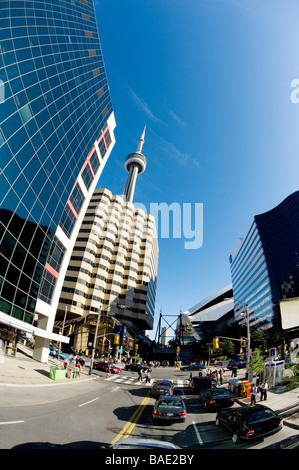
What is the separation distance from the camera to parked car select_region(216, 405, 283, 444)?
932 centimetres

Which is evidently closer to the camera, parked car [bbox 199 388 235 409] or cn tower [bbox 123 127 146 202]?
parked car [bbox 199 388 235 409]

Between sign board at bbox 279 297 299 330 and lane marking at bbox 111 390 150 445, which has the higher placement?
sign board at bbox 279 297 299 330

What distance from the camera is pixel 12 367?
2261 cm

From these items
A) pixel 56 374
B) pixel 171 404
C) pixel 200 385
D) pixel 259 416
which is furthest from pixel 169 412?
pixel 56 374

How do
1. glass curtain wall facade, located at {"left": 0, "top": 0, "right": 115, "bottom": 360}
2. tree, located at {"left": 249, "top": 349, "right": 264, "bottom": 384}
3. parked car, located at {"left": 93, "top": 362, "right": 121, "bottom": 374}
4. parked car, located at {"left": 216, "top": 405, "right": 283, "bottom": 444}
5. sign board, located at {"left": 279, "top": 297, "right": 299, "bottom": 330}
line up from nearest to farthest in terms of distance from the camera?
parked car, located at {"left": 216, "top": 405, "right": 283, "bottom": 444} < sign board, located at {"left": 279, "top": 297, "right": 299, "bottom": 330} < glass curtain wall facade, located at {"left": 0, "top": 0, "right": 115, "bottom": 360} < tree, located at {"left": 249, "top": 349, "right": 264, "bottom": 384} < parked car, located at {"left": 93, "top": 362, "right": 121, "bottom": 374}

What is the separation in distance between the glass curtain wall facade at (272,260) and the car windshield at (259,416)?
8544 cm

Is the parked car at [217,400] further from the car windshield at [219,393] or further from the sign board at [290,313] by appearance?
the sign board at [290,313]

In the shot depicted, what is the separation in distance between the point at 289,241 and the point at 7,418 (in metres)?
105

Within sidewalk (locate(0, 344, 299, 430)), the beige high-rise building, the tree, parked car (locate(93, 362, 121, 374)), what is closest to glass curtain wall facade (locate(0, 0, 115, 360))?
sidewalk (locate(0, 344, 299, 430))

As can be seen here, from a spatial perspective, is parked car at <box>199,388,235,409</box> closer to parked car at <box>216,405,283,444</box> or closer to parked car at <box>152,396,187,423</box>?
parked car at <box>152,396,187,423</box>

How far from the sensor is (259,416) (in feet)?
32.3

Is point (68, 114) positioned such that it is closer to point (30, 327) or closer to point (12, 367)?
point (30, 327)

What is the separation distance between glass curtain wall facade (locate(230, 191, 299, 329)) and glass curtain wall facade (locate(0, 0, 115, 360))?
265ft

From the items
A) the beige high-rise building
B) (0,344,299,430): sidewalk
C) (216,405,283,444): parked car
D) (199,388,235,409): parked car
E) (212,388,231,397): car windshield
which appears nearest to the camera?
(216,405,283,444): parked car
